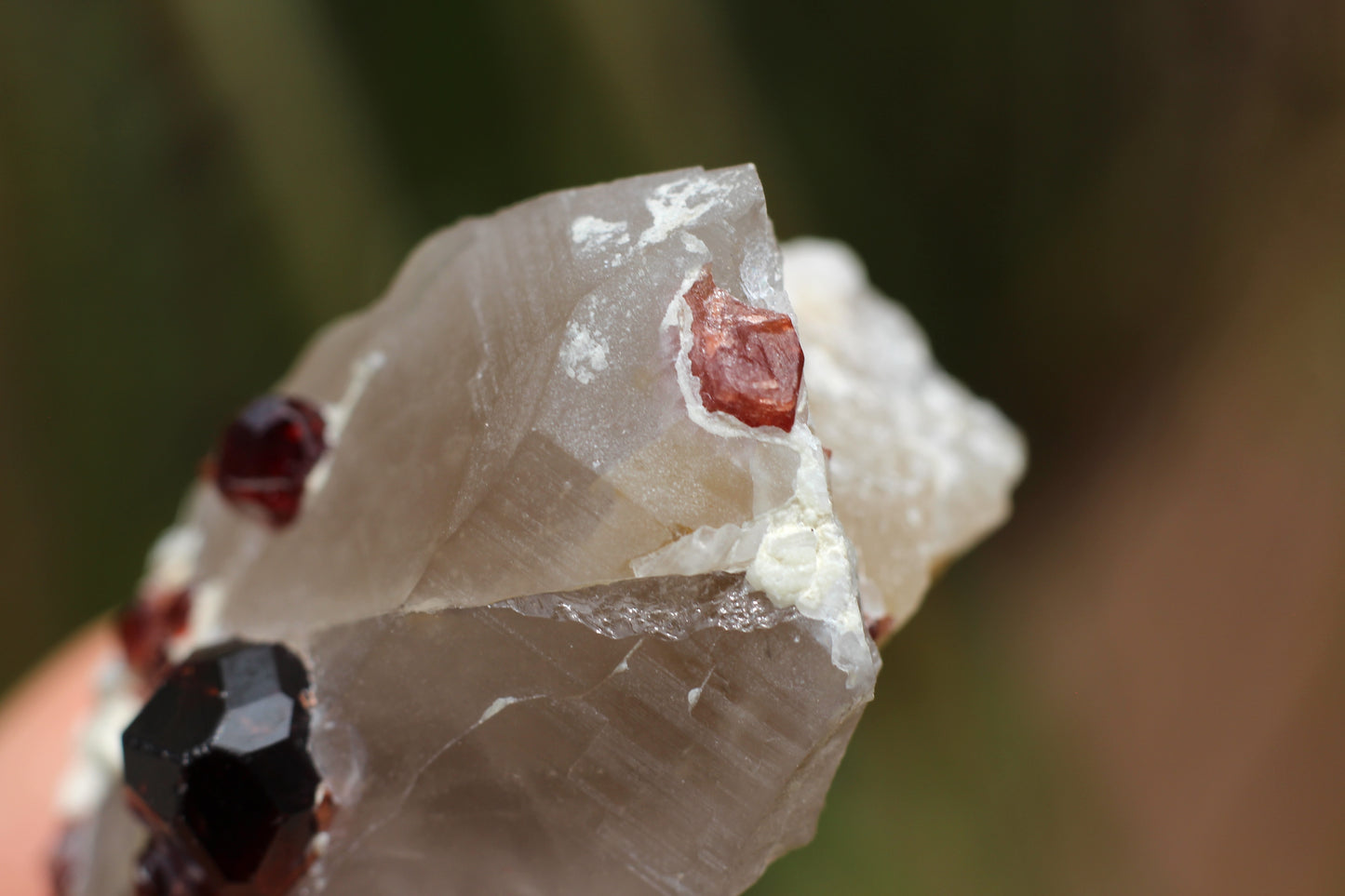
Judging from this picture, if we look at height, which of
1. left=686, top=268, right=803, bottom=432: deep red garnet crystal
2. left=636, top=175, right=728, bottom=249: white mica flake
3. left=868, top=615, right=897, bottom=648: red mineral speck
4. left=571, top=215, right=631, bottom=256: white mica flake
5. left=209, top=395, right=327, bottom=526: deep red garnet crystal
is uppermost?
left=636, top=175, right=728, bottom=249: white mica flake

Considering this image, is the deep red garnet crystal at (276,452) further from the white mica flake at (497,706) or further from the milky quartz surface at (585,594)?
the white mica flake at (497,706)

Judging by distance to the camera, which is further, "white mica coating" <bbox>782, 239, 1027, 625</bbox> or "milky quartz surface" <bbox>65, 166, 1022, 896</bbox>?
"white mica coating" <bbox>782, 239, 1027, 625</bbox>

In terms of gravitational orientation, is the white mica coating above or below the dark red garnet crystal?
above

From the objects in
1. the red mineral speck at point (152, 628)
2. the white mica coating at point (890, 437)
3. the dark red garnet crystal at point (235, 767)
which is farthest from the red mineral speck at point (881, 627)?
the red mineral speck at point (152, 628)

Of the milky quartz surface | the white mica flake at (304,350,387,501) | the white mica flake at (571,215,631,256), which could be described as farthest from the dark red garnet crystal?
the white mica flake at (571,215,631,256)

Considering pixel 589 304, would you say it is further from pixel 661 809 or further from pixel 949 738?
pixel 949 738

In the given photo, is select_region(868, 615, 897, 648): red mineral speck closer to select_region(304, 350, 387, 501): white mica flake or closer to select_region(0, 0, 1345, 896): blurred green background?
select_region(304, 350, 387, 501): white mica flake

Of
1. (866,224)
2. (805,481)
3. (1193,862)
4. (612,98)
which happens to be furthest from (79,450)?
(1193,862)
